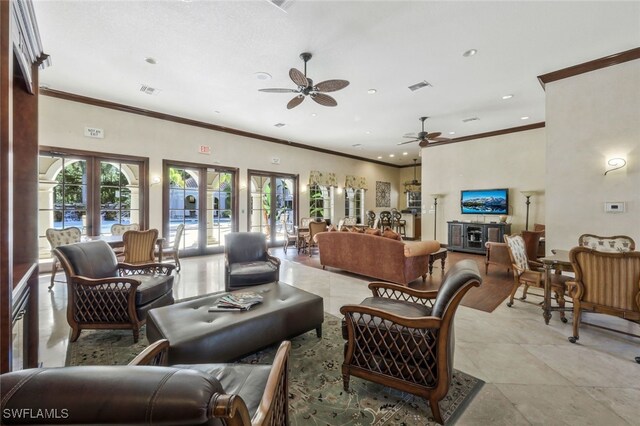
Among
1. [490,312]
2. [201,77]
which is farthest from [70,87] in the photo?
[490,312]

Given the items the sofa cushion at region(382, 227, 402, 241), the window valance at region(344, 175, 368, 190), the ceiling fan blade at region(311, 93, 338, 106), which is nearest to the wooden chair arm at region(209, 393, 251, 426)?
the sofa cushion at region(382, 227, 402, 241)

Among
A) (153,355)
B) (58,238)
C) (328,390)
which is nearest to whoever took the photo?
(153,355)

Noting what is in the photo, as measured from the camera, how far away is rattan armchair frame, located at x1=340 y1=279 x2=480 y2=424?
160 cm

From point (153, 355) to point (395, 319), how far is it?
1.32 m

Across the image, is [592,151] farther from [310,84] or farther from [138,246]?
[138,246]

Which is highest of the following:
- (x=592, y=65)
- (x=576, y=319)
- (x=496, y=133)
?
(x=496, y=133)

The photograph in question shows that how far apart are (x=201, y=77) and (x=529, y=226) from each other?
8.18m

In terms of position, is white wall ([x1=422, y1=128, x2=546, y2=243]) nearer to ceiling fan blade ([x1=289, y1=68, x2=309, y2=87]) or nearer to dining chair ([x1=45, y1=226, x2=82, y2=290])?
ceiling fan blade ([x1=289, y1=68, x2=309, y2=87])

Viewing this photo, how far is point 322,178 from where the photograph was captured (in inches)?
376

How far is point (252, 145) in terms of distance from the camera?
776 cm

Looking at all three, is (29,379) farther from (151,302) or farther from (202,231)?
(202,231)

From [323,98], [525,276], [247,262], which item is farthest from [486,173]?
[247,262]

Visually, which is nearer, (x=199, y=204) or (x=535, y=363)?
(x=535, y=363)

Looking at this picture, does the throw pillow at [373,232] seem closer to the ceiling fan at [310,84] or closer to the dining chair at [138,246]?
the ceiling fan at [310,84]
